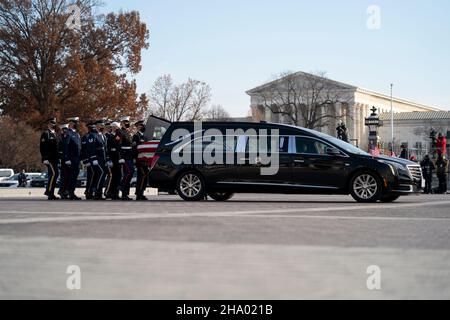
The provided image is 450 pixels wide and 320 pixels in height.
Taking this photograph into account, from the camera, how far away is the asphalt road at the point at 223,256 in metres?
5.89

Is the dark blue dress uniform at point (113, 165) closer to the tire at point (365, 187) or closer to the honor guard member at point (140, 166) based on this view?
the honor guard member at point (140, 166)

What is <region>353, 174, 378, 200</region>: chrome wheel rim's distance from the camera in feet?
59.3

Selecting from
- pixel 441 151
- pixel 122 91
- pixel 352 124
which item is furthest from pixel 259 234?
pixel 352 124

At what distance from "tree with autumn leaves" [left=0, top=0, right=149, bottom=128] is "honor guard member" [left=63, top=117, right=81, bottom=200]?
27.8m

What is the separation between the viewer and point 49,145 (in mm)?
20922

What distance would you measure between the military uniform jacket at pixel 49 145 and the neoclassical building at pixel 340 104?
255ft

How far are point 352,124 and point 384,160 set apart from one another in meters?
99.9

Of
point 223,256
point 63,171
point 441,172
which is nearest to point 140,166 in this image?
point 63,171

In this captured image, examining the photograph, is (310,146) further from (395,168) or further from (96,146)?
(96,146)

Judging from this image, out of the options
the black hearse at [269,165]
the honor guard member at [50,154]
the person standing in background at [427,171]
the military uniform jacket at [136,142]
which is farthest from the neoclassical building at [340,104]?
the black hearse at [269,165]

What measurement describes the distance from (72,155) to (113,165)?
1035 millimetres

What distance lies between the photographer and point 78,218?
12414mm
